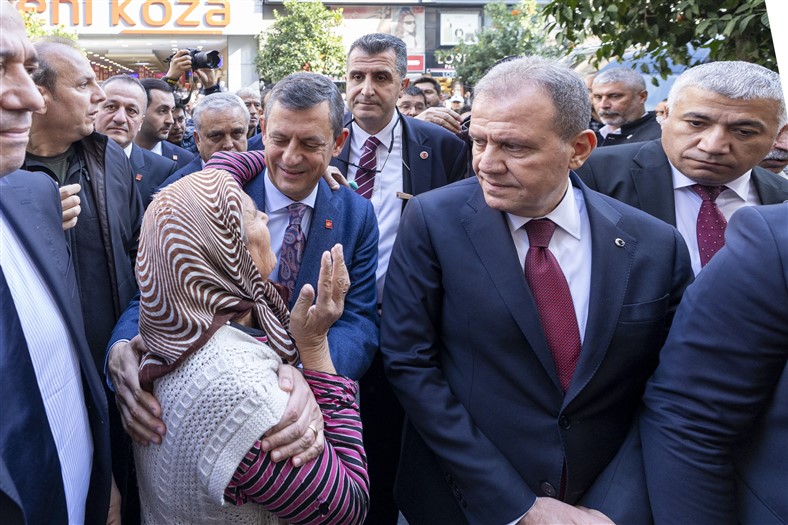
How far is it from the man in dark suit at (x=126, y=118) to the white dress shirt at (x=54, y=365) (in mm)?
2517

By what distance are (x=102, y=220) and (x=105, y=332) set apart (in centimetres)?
43

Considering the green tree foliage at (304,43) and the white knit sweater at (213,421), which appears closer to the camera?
the white knit sweater at (213,421)

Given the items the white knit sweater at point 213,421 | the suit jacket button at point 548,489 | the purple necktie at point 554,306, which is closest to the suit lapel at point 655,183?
the purple necktie at point 554,306

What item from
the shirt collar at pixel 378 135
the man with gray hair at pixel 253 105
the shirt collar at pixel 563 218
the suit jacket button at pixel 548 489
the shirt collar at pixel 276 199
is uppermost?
the man with gray hair at pixel 253 105

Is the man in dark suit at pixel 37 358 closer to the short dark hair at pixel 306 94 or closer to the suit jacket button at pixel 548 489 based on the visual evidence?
the short dark hair at pixel 306 94

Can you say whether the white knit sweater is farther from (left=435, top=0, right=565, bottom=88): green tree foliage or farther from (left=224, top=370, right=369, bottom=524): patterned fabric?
(left=435, top=0, right=565, bottom=88): green tree foliage

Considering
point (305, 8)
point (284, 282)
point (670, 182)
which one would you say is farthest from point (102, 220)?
point (305, 8)

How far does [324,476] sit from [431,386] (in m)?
0.47

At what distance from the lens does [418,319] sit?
2.06 metres

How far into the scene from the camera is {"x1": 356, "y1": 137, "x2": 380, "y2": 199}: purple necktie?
3516mm

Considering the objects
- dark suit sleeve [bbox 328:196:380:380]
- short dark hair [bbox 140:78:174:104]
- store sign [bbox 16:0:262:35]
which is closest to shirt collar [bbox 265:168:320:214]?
dark suit sleeve [bbox 328:196:380:380]

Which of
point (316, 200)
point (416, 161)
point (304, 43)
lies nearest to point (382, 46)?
point (416, 161)

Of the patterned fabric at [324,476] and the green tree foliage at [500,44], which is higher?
the green tree foliage at [500,44]

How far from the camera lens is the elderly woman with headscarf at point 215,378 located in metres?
1.60
